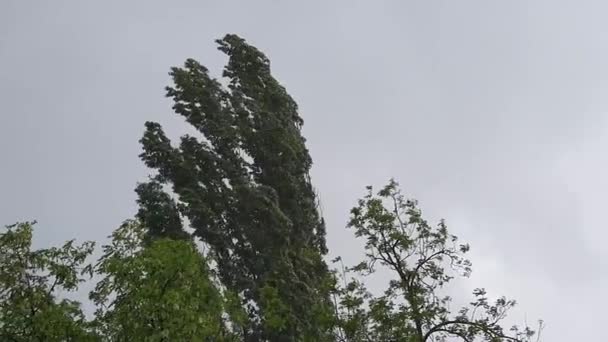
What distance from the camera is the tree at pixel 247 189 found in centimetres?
2177

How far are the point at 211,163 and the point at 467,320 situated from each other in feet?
33.6

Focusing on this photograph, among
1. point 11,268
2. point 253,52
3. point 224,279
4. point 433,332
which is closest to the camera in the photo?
point 11,268

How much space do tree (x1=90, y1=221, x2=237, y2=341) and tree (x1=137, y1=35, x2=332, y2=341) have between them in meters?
8.18

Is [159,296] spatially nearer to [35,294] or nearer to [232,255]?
[35,294]

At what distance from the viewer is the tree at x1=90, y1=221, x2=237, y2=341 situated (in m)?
11.5

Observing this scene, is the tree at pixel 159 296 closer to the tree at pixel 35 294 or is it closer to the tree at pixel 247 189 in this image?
the tree at pixel 35 294

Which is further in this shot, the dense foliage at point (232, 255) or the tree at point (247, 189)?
the tree at point (247, 189)

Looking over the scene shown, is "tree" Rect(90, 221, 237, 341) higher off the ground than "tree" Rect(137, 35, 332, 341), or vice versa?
"tree" Rect(137, 35, 332, 341)

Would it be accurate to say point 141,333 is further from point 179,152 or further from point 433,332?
point 179,152

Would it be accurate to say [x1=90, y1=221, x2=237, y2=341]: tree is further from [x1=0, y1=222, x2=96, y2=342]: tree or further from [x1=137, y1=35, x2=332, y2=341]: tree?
[x1=137, y1=35, x2=332, y2=341]: tree

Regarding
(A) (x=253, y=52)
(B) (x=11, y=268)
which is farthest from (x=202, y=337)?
(A) (x=253, y=52)

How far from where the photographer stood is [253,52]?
26.3 m

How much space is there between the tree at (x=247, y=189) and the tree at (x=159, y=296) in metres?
8.18

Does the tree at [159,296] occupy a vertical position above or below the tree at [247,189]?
below
